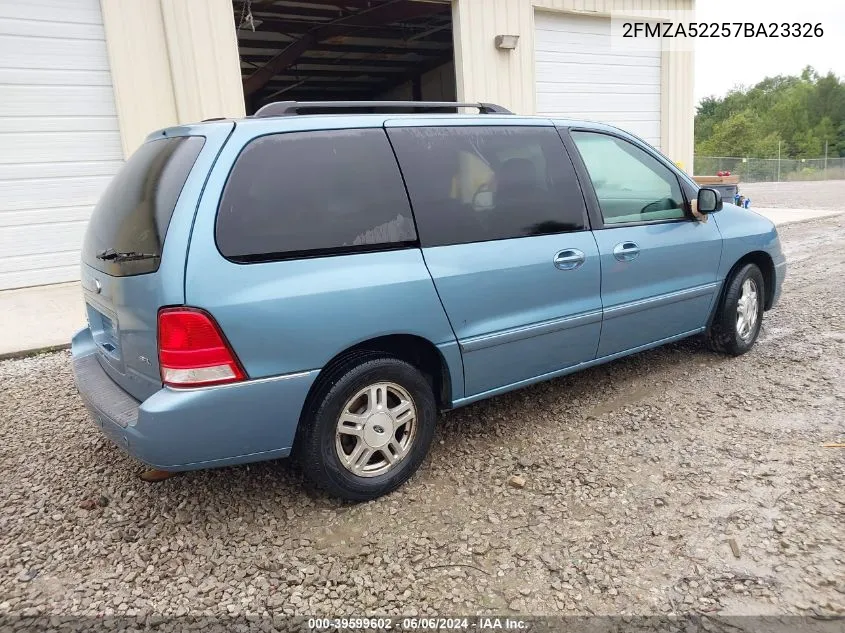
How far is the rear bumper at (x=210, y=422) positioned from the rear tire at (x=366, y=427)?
11 centimetres

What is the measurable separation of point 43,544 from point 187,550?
2.10ft

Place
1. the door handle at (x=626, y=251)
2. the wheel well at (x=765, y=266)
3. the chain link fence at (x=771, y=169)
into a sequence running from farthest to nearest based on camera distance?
the chain link fence at (x=771, y=169) < the wheel well at (x=765, y=266) < the door handle at (x=626, y=251)

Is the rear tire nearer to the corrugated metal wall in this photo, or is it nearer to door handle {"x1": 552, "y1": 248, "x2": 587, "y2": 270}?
door handle {"x1": 552, "y1": 248, "x2": 587, "y2": 270}

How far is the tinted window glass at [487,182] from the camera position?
3008mm

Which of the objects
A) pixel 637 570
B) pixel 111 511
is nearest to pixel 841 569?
pixel 637 570

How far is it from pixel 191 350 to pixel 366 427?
858mm

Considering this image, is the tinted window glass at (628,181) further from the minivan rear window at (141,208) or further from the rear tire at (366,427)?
the minivan rear window at (141,208)

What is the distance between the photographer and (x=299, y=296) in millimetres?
2547

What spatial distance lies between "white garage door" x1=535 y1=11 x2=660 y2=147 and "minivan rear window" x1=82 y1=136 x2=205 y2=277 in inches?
326

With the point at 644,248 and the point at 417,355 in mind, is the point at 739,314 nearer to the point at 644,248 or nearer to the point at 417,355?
the point at 644,248

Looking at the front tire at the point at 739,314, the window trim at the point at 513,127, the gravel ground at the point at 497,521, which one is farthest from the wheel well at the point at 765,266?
the window trim at the point at 513,127

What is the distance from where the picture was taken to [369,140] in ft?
9.56

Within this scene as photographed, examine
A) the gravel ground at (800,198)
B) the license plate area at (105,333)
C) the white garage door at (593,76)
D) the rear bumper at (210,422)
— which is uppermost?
the white garage door at (593,76)

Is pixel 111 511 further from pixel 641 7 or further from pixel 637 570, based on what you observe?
pixel 641 7
